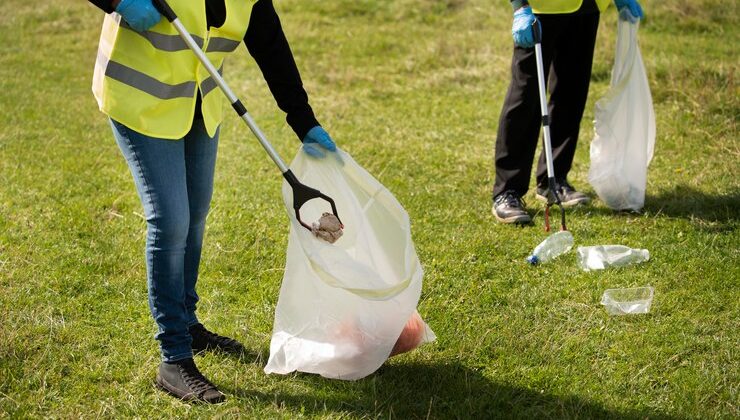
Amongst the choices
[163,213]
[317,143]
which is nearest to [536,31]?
[317,143]

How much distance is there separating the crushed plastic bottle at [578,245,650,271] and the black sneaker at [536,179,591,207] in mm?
762

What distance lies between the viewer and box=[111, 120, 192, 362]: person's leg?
9.51 ft

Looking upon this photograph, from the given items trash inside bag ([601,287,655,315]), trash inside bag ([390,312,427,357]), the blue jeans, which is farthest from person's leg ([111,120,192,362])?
trash inside bag ([601,287,655,315])

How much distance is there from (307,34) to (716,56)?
4182 mm

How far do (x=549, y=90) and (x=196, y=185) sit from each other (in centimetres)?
263

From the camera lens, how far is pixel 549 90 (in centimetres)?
520

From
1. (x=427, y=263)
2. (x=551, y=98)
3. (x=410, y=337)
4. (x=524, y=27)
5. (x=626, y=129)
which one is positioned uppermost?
(x=524, y=27)

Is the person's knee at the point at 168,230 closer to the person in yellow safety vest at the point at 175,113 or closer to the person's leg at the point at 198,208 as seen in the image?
the person in yellow safety vest at the point at 175,113

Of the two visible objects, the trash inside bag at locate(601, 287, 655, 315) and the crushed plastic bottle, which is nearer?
the trash inside bag at locate(601, 287, 655, 315)

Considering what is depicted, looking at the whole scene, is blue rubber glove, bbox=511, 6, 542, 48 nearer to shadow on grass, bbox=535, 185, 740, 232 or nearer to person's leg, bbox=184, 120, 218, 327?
shadow on grass, bbox=535, 185, 740, 232

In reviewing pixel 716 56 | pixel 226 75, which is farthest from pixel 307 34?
pixel 716 56

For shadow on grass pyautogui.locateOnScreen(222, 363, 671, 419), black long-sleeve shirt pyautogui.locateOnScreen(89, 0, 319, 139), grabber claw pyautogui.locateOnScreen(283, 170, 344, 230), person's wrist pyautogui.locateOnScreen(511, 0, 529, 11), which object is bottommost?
shadow on grass pyautogui.locateOnScreen(222, 363, 671, 419)

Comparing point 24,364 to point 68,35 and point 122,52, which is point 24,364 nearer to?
point 122,52

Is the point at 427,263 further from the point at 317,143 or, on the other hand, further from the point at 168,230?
the point at 168,230
